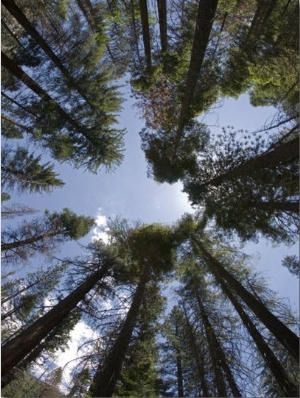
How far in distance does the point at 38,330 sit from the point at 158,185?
23.6 ft

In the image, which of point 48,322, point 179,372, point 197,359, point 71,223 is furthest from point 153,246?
point 48,322

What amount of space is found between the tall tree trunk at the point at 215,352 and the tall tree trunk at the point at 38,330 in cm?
387

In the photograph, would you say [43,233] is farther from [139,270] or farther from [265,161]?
[265,161]

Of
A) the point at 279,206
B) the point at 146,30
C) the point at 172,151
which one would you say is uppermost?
the point at 172,151

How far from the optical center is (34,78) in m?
10.3

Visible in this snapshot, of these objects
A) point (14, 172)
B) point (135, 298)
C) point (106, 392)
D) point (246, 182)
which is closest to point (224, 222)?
point (246, 182)

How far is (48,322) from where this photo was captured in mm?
8562

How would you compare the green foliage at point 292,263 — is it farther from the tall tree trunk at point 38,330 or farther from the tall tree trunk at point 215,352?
the tall tree trunk at point 38,330

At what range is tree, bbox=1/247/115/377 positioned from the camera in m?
7.29

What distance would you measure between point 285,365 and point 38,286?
9.04m

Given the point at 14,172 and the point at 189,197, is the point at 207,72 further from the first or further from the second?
the point at 14,172

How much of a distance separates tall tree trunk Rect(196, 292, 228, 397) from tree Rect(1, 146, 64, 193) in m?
6.82

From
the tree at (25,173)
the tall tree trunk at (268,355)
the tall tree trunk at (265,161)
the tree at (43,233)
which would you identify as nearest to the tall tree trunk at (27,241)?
the tree at (43,233)

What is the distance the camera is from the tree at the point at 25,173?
11172 mm
